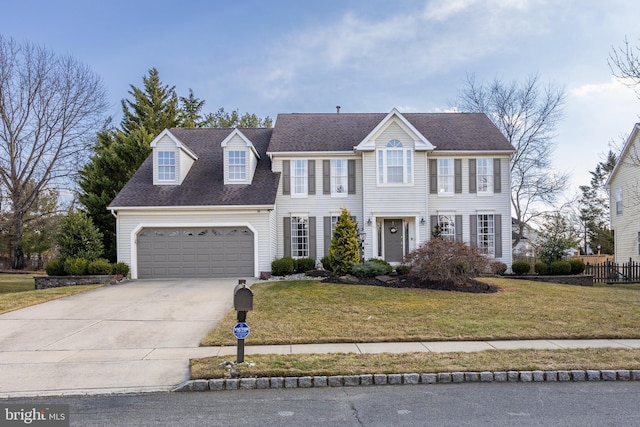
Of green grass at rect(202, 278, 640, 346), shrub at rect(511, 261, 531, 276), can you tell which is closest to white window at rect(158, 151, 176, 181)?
green grass at rect(202, 278, 640, 346)

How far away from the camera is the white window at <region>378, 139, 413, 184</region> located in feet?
70.0

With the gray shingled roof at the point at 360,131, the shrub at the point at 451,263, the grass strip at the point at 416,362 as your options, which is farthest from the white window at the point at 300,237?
the grass strip at the point at 416,362

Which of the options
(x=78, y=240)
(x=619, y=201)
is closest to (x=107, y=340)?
(x=78, y=240)

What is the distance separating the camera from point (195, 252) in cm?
2005

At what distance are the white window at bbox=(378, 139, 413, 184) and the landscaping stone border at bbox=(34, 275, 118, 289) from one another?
39.7ft

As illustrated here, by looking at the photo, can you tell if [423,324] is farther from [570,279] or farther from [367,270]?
[570,279]

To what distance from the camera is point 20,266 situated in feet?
123

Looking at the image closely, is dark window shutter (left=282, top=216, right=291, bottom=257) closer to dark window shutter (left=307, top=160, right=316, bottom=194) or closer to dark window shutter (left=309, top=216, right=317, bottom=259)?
dark window shutter (left=309, top=216, right=317, bottom=259)

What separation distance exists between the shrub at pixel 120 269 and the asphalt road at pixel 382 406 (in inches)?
535

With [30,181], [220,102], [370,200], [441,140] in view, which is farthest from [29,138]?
[441,140]

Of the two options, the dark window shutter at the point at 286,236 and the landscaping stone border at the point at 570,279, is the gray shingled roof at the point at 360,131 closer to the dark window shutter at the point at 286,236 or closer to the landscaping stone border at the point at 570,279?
the dark window shutter at the point at 286,236

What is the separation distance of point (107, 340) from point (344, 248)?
987cm

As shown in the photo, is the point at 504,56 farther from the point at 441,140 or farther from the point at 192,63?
the point at 192,63

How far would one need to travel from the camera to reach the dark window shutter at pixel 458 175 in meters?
22.1
